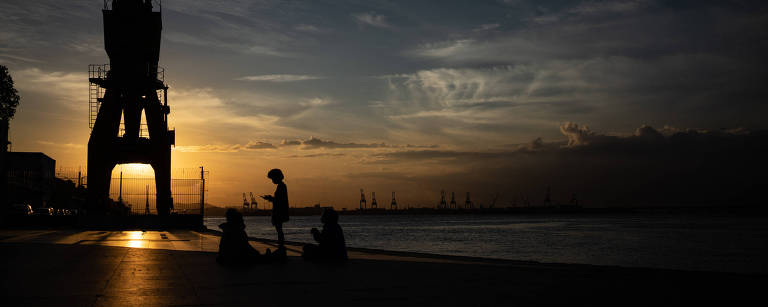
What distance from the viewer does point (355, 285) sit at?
8.68 m

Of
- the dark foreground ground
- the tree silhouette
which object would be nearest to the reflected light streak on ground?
the dark foreground ground

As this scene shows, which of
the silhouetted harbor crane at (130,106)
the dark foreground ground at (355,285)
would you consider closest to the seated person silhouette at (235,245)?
the dark foreground ground at (355,285)

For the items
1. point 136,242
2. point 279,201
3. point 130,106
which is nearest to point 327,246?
point 279,201

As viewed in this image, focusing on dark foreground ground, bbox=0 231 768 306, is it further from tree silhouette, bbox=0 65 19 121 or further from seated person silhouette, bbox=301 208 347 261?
tree silhouette, bbox=0 65 19 121

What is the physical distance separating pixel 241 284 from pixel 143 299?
1660 mm

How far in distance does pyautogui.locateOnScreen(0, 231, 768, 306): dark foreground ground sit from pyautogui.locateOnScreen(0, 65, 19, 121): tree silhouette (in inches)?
1968

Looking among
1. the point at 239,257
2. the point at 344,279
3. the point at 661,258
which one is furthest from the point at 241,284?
the point at 661,258

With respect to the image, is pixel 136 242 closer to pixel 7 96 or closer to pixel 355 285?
pixel 355 285

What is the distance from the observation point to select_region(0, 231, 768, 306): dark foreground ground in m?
7.22

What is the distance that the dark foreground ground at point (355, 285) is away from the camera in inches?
284

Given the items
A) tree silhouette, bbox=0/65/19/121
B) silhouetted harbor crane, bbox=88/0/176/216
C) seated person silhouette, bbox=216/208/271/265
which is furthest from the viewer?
tree silhouette, bbox=0/65/19/121

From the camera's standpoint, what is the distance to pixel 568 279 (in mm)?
9398

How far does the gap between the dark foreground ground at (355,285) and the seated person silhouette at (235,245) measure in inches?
11.0

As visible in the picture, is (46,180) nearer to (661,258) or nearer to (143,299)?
(661,258)
